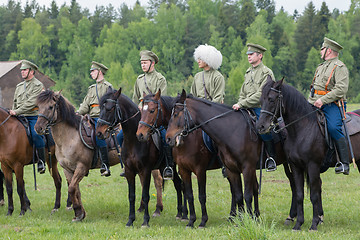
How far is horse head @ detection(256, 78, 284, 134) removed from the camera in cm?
812

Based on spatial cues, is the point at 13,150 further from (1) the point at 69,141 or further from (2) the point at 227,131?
(2) the point at 227,131

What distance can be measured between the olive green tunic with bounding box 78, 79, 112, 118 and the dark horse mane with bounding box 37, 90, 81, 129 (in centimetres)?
61

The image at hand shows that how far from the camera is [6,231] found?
905cm

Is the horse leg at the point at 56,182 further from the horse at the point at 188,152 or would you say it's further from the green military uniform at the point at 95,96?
the horse at the point at 188,152

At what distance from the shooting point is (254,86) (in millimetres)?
9430

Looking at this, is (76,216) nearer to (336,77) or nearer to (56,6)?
(336,77)

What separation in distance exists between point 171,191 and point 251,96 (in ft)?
19.4

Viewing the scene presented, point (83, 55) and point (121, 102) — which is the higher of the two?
point (83, 55)

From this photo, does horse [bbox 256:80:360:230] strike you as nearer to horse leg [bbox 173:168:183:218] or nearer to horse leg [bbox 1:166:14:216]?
horse leg [bbox 173:168:183:218]

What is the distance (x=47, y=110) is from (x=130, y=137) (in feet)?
6.39

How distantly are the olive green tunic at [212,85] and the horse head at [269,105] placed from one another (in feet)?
5.94

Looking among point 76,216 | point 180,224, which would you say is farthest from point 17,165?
point 180,224

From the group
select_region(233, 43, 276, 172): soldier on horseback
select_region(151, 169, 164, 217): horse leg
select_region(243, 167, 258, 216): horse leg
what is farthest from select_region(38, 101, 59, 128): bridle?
select_region(243, 167, 258, 216): horse leg

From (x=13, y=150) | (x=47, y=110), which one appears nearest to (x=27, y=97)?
(x=13, y=150)
